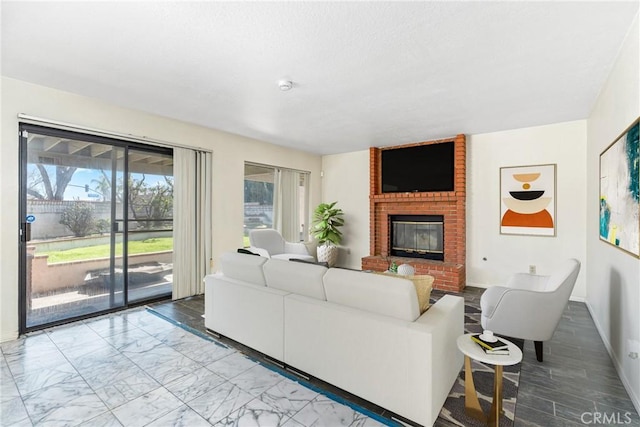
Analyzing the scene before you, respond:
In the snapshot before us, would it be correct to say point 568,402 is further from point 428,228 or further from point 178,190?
point 178,190

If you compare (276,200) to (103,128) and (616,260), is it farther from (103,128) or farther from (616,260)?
(616,260)

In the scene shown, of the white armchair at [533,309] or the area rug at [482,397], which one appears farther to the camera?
the white armchair at [533,309]

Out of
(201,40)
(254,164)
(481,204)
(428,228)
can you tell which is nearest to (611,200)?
(481,204)

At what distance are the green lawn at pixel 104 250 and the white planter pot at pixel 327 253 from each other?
2.98 m

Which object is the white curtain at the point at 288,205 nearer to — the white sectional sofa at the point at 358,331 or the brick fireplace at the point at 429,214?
the brick fireplace at the point at 429,214

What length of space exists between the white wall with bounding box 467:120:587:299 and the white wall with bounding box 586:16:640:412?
47 centimetres

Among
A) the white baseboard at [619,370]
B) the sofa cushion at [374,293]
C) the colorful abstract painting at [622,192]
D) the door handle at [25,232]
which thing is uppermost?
the colorful abstract painting at [622,192]

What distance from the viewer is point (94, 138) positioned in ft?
11.5

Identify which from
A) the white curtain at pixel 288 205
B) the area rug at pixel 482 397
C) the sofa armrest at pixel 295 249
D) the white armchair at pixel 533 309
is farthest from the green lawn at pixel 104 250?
the white armchair at pixel 533 309

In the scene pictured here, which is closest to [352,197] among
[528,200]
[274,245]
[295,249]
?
[295,249]

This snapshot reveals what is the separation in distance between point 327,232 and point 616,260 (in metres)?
4.37

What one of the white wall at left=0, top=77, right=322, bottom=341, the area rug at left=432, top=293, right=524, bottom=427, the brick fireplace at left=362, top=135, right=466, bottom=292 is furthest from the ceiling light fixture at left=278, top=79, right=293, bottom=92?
the brick fireplace at left=362, top=135, right=466, bottom=292

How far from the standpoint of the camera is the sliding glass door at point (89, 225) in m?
3.13

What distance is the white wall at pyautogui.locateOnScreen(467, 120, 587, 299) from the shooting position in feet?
13.5
